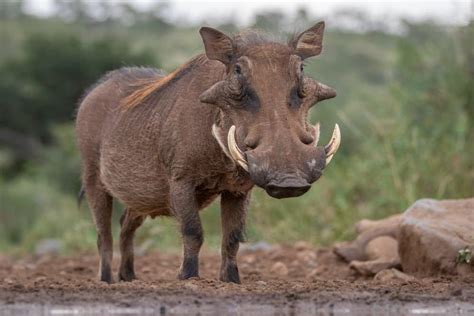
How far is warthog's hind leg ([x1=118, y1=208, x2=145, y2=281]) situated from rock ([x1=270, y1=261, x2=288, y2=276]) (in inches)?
40.9

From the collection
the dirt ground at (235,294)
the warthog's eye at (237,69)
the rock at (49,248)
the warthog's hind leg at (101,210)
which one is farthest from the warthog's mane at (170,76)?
the rock at (49,248)

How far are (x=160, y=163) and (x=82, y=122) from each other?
4.37 feet

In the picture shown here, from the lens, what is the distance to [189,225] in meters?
6.69

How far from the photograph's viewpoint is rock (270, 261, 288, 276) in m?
8.34

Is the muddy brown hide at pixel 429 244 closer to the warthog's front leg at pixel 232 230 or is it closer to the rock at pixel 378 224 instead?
the rock at pixel 378 224

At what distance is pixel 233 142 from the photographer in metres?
6.09

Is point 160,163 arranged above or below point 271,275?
above

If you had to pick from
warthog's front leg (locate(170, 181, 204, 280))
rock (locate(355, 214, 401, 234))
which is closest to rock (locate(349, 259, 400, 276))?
rock (locate(355, 214, 401, 234))

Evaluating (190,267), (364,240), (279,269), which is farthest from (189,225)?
(364,240)

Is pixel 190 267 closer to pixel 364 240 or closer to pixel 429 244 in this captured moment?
pixel 429 244

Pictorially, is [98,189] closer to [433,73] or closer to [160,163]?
[160,163]

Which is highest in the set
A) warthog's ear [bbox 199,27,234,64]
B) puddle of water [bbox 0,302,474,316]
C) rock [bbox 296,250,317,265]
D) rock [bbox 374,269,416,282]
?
warthog's ear [bbox 199,27,234,64]

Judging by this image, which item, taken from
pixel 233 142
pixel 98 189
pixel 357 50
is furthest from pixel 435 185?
pixel 357 50

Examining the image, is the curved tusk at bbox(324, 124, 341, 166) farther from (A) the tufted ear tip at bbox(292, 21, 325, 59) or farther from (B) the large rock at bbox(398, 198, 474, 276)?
(B) the large rock at bbox(398, 198, 474, 276)
